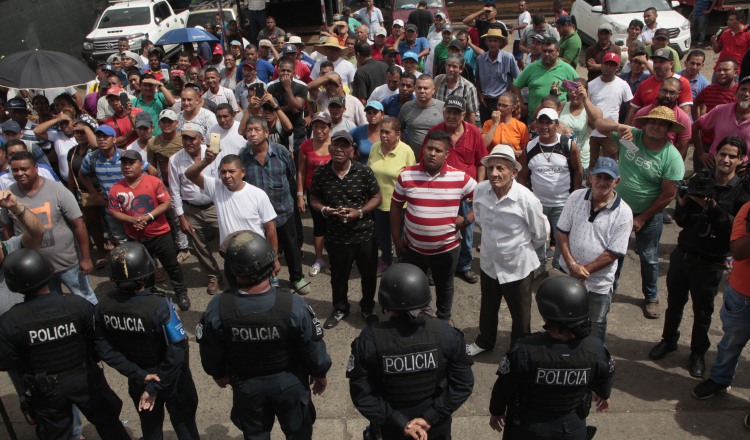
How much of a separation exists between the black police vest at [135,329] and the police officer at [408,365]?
1263 mm

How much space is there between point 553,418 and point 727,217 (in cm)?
232

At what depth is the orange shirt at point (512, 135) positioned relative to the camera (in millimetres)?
6676

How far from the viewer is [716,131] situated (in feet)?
20.5

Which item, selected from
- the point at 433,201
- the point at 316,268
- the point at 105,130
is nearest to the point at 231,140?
the point at 105,130

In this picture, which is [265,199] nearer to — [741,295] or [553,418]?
[553,418]

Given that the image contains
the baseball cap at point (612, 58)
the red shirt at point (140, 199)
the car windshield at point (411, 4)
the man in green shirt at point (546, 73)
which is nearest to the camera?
the red shirt at point (140, 199)

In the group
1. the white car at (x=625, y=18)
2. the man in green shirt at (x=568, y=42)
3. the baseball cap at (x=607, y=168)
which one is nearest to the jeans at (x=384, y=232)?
the baseball cap at (x=607, y=168)

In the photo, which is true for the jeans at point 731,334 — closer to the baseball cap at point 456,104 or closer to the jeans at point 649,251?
the jeans at point 649,251

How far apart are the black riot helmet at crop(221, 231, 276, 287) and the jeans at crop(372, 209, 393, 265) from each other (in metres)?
2.90

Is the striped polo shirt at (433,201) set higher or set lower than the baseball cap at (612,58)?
lower

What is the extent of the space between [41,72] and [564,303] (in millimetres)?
6690

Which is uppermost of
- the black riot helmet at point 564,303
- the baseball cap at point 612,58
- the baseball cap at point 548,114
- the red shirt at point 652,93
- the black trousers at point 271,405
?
the baseball cap at point 612,58

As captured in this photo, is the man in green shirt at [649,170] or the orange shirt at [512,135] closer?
the man in green shirt at [649,170]

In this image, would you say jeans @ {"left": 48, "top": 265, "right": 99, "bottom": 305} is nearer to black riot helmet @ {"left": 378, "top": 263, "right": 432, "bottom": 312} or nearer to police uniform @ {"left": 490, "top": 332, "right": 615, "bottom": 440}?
A: black riot helmet @ {"left": 378, "top": 263, "right": 432, "bottom": 312}
